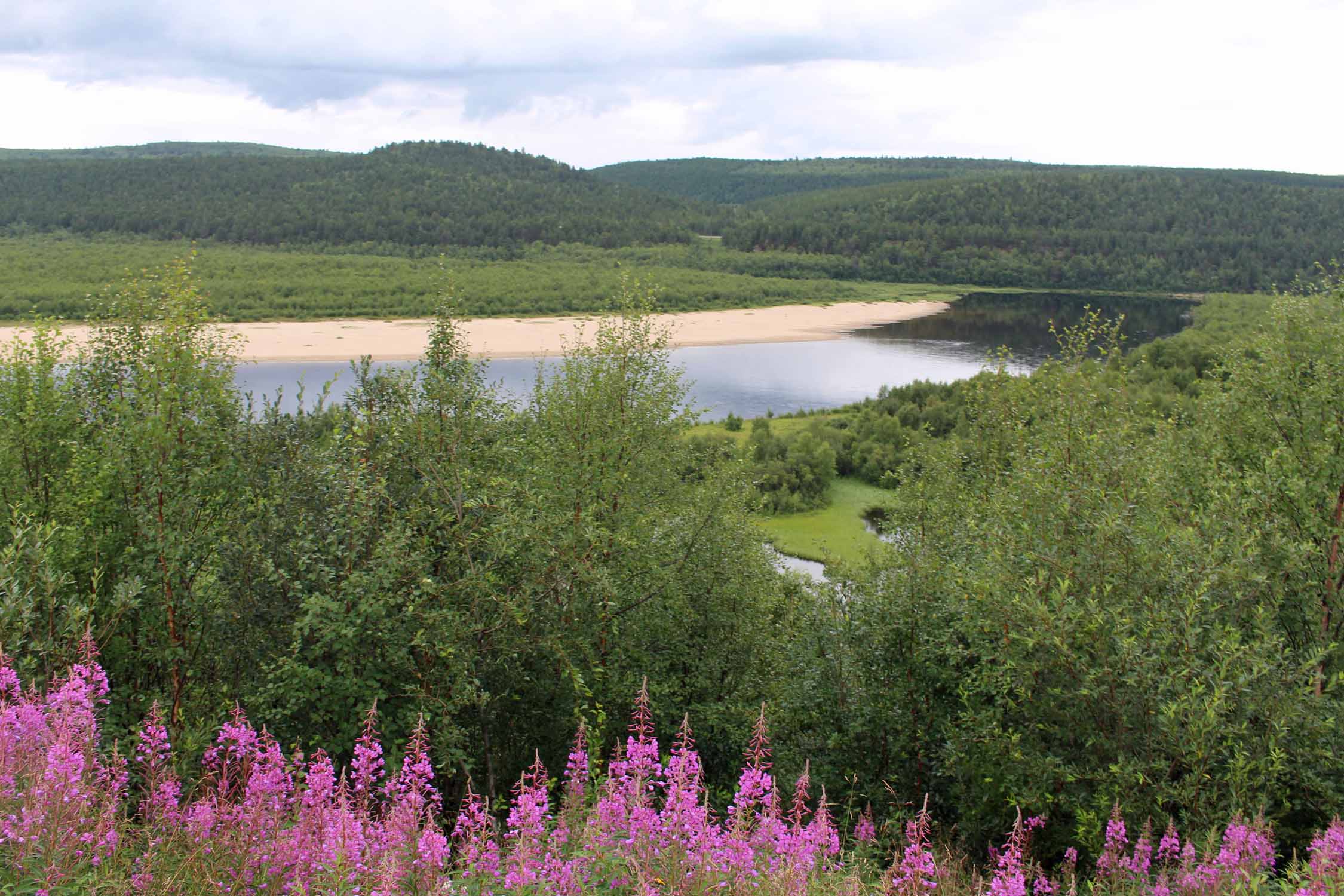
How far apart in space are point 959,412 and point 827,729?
28.8 meters

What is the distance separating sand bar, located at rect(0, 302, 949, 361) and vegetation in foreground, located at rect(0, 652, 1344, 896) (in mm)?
43462

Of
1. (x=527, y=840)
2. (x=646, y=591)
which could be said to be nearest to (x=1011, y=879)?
(x=527, y=840)

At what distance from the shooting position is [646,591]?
1112 centimetres

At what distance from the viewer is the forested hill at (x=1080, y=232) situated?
138 metres

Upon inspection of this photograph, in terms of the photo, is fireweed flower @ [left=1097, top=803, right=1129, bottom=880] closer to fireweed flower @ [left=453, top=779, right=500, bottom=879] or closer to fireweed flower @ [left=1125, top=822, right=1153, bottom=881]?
fireweed flower @ [left=1125, top=822, right=1153, bottom=881]

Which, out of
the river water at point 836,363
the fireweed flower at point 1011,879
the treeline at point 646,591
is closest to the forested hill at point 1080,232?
the river water at point 836,363

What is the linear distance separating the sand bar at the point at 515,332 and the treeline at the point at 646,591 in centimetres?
3684

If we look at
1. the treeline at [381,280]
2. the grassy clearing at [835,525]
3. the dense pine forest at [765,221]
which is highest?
the dense pine forest at [765,221]

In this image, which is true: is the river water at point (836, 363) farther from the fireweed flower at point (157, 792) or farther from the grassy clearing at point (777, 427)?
the fireweed flower at point (157, 792)

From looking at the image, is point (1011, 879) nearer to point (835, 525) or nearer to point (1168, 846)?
point (1168, 846)

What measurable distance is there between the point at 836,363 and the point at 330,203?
107 metres

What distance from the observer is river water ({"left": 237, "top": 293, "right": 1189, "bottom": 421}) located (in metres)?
53.2

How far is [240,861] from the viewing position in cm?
418

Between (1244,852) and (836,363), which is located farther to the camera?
(836,363)
